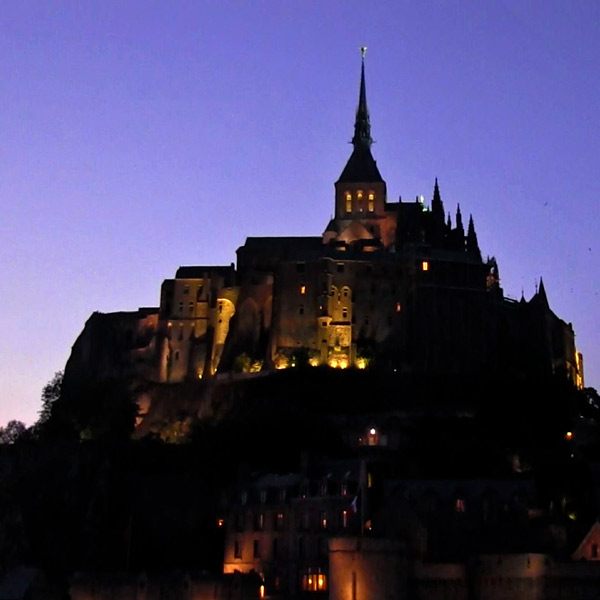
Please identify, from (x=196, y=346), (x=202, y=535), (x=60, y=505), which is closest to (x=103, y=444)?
(x=60, y=505)

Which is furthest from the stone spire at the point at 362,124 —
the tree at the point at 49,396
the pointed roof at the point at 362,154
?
the tree at the point at 49,396

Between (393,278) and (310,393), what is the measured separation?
15.9 metres

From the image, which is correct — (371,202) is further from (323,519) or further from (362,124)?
(323,519)

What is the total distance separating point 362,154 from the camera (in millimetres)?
135875

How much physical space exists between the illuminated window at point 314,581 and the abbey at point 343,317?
39.2 meters

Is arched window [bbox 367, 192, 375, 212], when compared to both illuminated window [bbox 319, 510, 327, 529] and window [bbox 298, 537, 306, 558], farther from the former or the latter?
window [bbox 298, 537, 306, 558]

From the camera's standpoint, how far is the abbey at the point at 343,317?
114 meters

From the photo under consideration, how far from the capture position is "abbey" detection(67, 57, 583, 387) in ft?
374

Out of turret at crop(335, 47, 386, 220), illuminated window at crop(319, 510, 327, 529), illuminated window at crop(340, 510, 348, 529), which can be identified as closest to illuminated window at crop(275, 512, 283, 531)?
illuminated window at crop(319, 510, 327, 529)

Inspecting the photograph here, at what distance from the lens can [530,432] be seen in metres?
101

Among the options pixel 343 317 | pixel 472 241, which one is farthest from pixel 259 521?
pixel 472 241

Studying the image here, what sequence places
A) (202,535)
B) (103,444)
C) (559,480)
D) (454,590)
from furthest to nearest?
(103,444) → (559,480) → (202,535) → (454,590)

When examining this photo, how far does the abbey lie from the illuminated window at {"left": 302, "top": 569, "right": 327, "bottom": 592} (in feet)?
129

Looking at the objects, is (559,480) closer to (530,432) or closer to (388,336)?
(530,432)
